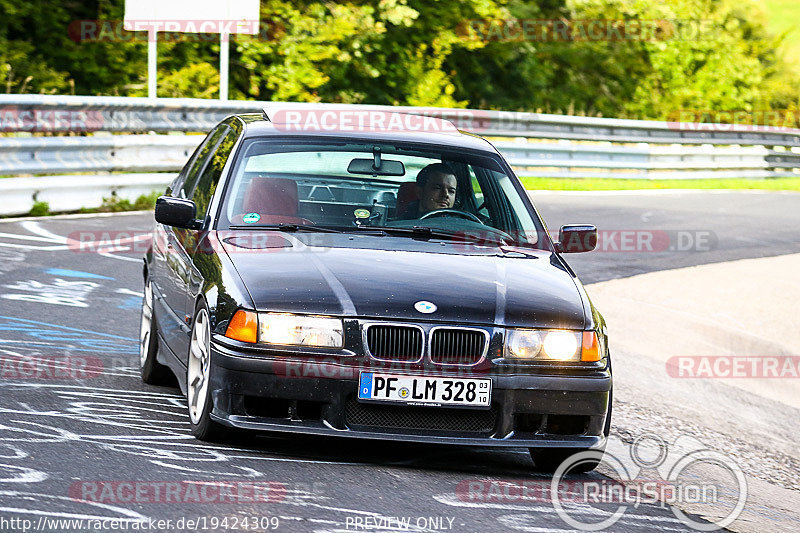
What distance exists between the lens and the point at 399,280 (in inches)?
232

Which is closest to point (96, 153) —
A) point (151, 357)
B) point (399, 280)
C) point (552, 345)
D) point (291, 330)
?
point (151, 357)

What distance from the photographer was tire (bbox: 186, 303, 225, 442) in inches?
227

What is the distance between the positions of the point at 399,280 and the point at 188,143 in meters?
11.6

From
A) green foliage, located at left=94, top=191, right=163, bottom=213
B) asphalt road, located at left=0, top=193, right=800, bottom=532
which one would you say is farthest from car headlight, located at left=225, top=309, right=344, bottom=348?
green foliage, located at left=94, top=191, right=163, bottom=213

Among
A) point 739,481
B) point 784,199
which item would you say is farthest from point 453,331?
point 784,199

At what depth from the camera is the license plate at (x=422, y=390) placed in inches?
219

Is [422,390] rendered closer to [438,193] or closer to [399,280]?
[399,280]

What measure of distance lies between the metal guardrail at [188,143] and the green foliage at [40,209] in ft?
0.20

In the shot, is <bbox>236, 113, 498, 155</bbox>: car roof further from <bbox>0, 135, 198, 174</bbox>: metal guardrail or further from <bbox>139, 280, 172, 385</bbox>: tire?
<bbox>0, 135, 198, 174</bbox>: metal guardrail

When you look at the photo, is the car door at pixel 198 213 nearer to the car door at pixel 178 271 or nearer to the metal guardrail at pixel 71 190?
the car door at pixel 178 271

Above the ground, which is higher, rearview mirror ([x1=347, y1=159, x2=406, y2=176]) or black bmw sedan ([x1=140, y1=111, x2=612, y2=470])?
rearview mirror ([x1=347, y1=159, x2=406, y2=176])

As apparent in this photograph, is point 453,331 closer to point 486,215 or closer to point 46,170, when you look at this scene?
point 486,215

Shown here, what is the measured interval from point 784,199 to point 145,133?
12231 mm

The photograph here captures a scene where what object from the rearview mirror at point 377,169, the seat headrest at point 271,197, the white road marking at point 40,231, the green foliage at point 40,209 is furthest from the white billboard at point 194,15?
the seat headrest at point 271,197
